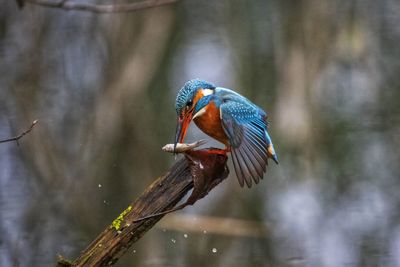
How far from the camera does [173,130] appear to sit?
6.41m

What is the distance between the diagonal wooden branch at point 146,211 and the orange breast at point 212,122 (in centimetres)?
51

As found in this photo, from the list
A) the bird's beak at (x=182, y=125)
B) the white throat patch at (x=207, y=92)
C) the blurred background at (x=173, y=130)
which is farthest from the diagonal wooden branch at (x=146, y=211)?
the blurred background at (x=173, y=130)

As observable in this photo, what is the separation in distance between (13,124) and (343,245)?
2.48 meters

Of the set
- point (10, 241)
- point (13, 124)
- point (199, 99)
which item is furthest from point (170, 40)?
point (199, 99)

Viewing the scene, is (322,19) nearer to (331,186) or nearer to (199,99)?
(331,186)

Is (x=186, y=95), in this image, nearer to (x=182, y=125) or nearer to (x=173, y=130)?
(x=182, y=125)

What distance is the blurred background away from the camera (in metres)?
6.40

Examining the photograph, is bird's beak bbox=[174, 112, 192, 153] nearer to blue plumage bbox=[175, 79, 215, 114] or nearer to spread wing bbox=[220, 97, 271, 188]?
blue plumage bbox=[175, 79, 215, 114]

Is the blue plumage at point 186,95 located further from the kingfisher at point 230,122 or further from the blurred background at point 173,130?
the blurred background at point 173,130

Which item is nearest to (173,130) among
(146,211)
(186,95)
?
(186,95)

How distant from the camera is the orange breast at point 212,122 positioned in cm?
371

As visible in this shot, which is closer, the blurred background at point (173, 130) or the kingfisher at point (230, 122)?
the kingfisher at point (230, 122)

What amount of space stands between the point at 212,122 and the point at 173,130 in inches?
105

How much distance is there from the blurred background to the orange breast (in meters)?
2.56
